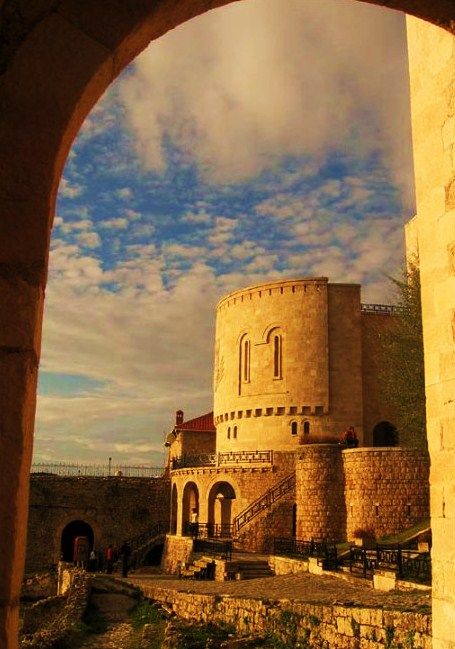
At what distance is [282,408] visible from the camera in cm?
3572

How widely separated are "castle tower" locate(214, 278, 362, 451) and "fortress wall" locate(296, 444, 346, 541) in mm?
5950

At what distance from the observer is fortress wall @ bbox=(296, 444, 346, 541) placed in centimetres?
2647

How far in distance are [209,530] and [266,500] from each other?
11.1ft

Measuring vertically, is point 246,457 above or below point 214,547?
above

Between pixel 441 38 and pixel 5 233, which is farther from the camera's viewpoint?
pixel 441 38

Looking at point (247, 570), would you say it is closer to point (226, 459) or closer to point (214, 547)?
point (214, 547)

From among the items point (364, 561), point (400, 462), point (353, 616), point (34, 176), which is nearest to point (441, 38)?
point (34, 176)

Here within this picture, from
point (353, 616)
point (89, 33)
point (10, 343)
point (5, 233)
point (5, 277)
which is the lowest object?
point (353, 616)

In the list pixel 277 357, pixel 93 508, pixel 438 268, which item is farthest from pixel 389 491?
pixel 438 268

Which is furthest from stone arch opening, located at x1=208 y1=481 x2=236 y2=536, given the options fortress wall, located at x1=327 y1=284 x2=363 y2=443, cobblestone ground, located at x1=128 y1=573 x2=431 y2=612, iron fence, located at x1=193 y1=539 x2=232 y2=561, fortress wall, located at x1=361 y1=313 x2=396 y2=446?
cobblestone ground, located at x1=128 y1=573 x2=431 y2=612

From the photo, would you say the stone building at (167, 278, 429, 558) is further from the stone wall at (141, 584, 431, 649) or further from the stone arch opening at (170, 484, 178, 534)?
the stone wall at (141, 584, 431, 649)

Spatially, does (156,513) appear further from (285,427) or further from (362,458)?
(362,458)

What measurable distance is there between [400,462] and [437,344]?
835 inches

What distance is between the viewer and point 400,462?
24688mm
